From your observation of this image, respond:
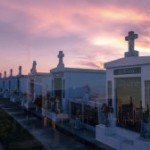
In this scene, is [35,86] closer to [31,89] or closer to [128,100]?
[31,89]

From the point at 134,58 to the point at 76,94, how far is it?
938cm

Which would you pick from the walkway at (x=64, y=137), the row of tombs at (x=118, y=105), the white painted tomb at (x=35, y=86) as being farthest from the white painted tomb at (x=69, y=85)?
the white painted tomb at (x=35, y=86)

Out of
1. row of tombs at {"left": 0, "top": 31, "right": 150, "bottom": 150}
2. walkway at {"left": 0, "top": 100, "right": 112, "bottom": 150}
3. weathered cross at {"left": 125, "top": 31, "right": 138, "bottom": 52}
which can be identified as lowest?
walkway at {"left": 0, "top": 100, "right": 112, "bottom": 150}

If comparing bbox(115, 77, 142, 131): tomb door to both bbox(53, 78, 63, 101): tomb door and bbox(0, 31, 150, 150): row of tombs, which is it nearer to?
bbox(0, 31, 150, 150): row of tombs

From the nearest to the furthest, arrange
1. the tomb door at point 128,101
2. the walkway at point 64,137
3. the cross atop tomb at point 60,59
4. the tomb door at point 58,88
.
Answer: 1. the tomb door at point 128,101
2. the walkway at point 64,137
3. the tomb door at point 58,88
4. the cross atop tomb at point 60,59

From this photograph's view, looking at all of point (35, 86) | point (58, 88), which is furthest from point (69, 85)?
point (35, 86)

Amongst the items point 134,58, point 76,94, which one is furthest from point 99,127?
point 76,94

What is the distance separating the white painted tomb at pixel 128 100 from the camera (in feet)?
33.7

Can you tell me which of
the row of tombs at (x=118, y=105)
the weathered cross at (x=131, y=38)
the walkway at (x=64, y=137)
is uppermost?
the weathered cross at (x=131, y=38)

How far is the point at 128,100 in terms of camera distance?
1127 cm

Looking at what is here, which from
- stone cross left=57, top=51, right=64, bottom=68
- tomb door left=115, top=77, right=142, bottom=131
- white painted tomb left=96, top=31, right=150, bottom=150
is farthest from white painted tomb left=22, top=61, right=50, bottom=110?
tomb door left=115, top=77, right=142, bottom=131

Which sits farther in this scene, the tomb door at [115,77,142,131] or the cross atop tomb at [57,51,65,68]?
the cross atop tomb at [57,51,65,68]

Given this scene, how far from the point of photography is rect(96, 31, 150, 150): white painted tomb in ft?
33.7

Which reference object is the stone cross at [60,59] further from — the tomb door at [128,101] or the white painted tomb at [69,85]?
the tomb door at [128,101]
